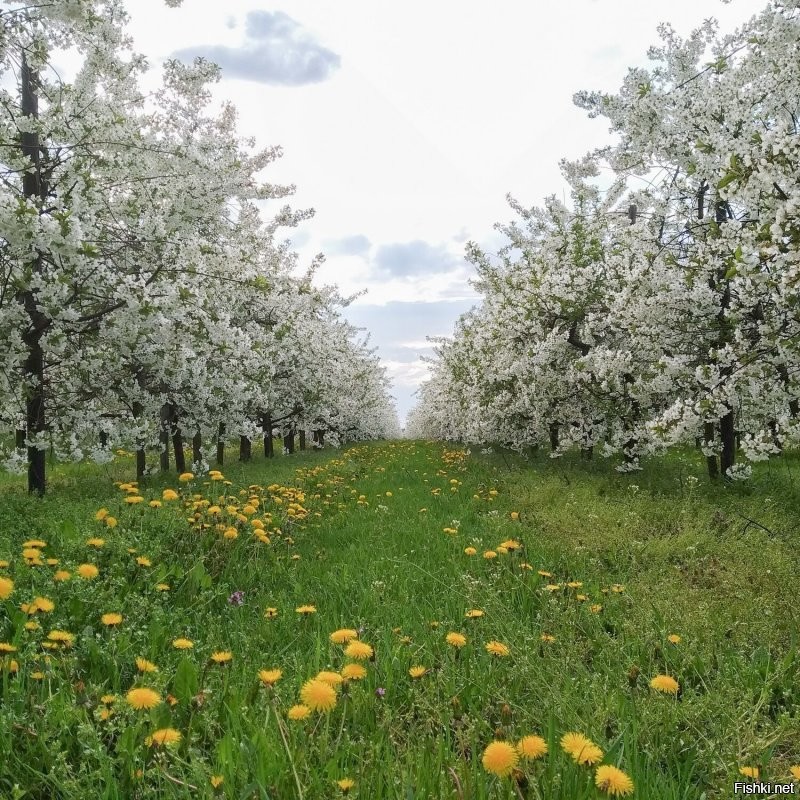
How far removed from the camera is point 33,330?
8.45m

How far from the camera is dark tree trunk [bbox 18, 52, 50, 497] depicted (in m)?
8.45

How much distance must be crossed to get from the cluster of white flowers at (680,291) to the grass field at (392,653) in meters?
2.64

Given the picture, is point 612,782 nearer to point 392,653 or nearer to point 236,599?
point 392,653

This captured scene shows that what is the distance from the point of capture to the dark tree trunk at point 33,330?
27.7ft

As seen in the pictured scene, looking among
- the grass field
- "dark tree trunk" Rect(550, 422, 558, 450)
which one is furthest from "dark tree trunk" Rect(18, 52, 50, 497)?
"dark tree trunk" Rect(550, 422, 558, 450)

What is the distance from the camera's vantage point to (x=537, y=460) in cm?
1616

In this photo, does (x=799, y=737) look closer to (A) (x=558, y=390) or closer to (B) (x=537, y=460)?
(A) (x=558, y=390)

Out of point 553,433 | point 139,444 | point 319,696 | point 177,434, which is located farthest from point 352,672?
point 553,433

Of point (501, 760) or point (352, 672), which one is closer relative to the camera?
point (501, 760)

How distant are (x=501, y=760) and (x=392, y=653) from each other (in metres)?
1.69

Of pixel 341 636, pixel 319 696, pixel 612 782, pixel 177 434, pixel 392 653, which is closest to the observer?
pixel 612 782

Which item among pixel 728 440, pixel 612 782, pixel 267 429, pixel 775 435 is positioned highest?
pixel 267 429

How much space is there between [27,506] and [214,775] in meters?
6.51

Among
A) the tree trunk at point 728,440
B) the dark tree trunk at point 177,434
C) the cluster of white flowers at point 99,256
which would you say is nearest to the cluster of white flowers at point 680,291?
the tree trunk at point 728,440
